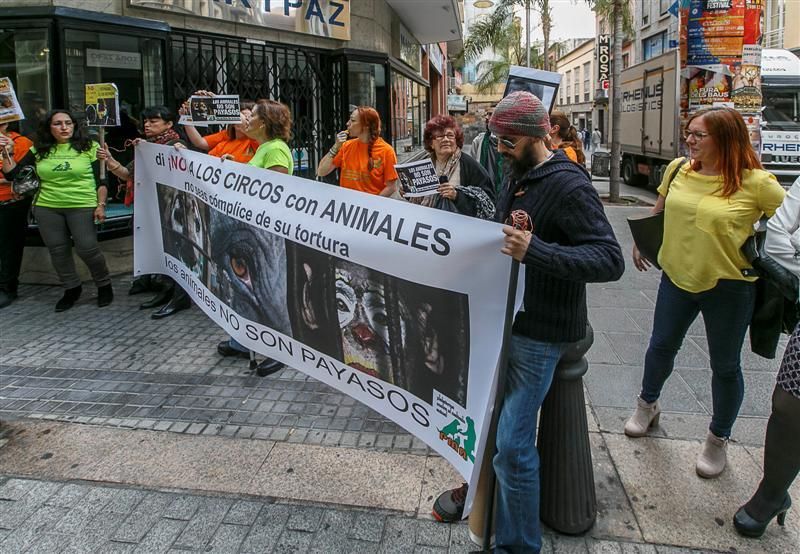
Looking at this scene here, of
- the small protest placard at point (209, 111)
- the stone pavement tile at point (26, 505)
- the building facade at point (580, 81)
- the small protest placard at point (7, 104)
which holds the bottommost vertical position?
the stone pavement tile at point (26, 505)

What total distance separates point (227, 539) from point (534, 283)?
1.74 meters

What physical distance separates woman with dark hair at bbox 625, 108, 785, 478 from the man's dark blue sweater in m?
1.01

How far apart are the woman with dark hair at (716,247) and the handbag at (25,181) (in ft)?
18.6

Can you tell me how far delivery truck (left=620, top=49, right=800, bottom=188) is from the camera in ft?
40.9

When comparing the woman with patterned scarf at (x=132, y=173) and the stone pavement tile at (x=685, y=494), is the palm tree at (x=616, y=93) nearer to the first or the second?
the woman with patterned scarf at (x=132, y=173)

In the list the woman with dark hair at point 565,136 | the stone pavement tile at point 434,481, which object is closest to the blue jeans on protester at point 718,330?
the stone pavement tile at point 434,481

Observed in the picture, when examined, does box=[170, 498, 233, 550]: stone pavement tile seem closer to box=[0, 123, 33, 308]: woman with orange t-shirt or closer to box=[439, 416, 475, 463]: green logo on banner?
box=[439, 416, 475, 463]: green logo on banner

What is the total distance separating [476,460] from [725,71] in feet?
36.9

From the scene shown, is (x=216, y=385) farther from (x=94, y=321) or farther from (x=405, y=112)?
(x=405, y=112)

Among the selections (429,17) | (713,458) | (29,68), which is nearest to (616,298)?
(713,458)

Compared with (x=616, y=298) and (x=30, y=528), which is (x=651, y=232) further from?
(x=30, y=528)

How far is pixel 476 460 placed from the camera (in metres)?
2.32

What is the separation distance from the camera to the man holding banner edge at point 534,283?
2.18 meters

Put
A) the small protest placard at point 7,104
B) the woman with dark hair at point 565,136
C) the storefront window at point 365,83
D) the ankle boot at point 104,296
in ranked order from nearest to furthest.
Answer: the small protest placard at point 7,104, the woman with dark hair at point 565,136, the ankle boot at point 104,296, the storefront window at point 365,83
